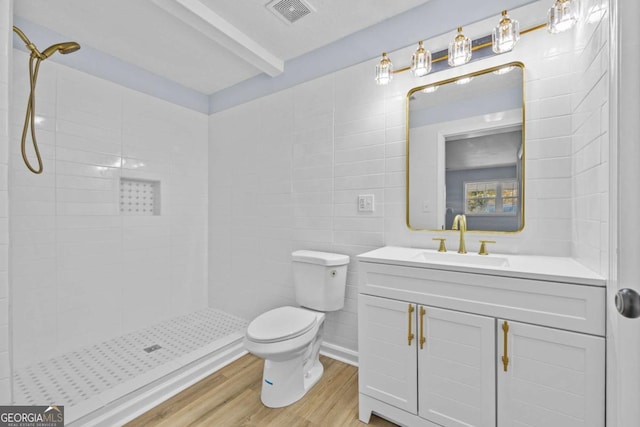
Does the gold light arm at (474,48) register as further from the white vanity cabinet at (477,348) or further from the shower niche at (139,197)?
the shower niche at (139,197)

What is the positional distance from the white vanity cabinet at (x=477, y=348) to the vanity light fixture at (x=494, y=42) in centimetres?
109

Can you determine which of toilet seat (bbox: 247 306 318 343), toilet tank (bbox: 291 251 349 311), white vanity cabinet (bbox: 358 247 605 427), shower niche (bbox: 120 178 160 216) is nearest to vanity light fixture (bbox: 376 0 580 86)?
white vanity cabinet (bbox: 358 247 605 427)

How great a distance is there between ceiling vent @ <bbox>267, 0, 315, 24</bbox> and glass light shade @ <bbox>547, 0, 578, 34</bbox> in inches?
50.6

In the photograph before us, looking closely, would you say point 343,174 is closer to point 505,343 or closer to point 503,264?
point 503,264

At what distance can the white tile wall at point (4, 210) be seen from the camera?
3.08 ft

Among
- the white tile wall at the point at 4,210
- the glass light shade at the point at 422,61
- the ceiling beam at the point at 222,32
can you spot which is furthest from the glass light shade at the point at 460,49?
the white tile wall at the point at 4,210

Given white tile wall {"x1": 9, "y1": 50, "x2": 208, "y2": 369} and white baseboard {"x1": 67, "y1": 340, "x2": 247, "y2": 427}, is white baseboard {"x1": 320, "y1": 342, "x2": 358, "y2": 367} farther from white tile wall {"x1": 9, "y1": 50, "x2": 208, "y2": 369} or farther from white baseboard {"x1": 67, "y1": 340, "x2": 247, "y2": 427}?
white tile wall {"x1": 9, "y1": 50, "x2": 208, "y2": 369}

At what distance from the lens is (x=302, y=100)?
7.45 ft

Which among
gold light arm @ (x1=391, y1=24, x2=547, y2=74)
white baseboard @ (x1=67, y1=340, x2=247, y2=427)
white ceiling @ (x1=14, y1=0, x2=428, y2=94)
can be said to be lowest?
white baseboard @ (x1=67, y1=340, x2=247, y2=427)

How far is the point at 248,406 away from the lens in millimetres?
1603

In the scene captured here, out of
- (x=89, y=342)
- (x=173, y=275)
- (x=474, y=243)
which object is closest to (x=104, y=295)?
(x=89, y=342)

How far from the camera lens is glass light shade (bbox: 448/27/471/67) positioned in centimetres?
146

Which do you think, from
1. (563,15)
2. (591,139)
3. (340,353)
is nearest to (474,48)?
(563,15)

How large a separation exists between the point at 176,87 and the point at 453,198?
2708mm
